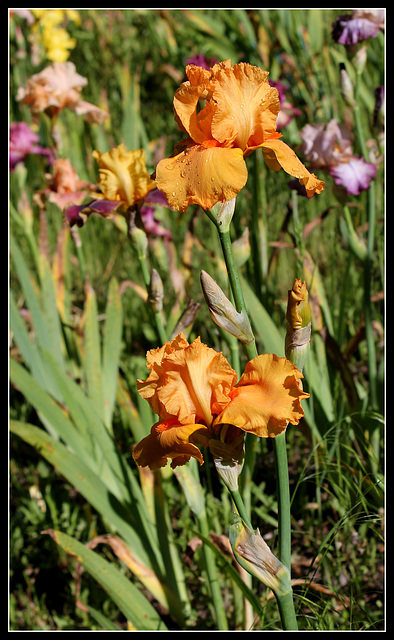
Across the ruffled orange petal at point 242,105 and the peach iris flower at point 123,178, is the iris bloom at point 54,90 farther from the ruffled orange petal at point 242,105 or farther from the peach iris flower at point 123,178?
the ruffled orange petal at point 242,105

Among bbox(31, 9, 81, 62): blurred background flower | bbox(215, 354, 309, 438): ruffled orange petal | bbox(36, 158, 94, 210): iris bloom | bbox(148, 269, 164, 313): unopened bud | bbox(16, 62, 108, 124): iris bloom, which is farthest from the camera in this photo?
bbox(31, 9, 81, 62): blurred background flower

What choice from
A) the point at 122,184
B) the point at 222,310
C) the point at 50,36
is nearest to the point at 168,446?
the point at 222,310

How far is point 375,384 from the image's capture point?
4.33 feet

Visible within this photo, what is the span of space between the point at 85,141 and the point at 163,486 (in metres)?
1.75

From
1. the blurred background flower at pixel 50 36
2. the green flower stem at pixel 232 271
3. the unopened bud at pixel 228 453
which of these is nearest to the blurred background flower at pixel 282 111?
the green flower stem at pixel 232 271

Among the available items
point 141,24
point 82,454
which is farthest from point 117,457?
point 141,24

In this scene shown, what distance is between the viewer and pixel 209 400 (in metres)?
0.66

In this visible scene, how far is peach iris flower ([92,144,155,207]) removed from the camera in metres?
1.10

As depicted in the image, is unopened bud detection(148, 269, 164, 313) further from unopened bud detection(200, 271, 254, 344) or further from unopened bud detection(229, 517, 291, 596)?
unopened bud detection(229, 517, 291, 596)

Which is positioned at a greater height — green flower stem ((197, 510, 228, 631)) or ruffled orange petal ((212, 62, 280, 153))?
ruffled orange petal ((212, 62, 280, 153))

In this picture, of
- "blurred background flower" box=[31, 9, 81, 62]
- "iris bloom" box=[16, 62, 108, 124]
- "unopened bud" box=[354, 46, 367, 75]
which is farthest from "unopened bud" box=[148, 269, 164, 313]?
"blurred background flower" box=[31, 9, 81, 62]

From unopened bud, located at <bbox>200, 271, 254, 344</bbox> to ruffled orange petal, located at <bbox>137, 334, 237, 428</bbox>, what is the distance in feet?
0.12

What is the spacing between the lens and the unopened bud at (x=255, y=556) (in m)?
0.65

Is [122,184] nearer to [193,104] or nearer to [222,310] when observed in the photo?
[193,104]
